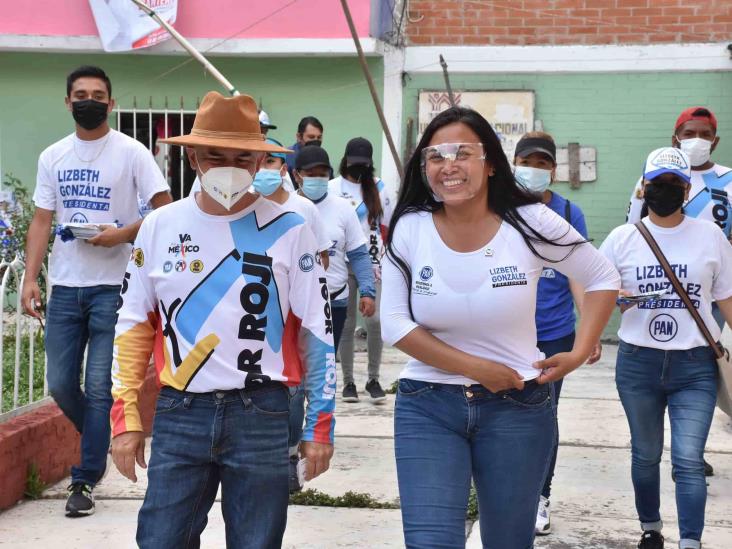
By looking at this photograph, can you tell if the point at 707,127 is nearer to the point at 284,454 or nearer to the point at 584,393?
the point at 584,393

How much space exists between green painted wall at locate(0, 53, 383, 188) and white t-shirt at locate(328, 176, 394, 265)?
3779 mm

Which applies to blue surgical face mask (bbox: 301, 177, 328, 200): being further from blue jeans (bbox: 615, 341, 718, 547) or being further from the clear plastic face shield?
the clear plastic face shield

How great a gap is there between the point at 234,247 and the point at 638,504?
9.26 feet

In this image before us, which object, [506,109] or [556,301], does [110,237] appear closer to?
[556,301]

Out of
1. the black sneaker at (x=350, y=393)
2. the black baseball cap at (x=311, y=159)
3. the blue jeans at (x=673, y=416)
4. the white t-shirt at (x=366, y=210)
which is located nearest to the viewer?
the blue jeans at (x=673, y=416)

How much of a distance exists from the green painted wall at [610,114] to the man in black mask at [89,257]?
777cm

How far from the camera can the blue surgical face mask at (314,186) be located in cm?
815

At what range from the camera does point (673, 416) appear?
561cm

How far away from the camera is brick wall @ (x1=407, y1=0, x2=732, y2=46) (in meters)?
13.2

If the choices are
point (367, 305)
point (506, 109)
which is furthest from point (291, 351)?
point (506, 109)

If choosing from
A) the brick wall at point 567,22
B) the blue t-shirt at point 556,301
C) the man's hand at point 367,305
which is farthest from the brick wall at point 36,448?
the brick wall at point 567,22

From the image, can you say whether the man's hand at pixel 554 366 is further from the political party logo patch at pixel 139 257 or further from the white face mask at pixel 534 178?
the white face mask at pixel 534 178

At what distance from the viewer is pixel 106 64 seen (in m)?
14.1

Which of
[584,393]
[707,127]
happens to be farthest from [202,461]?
[584,393]
